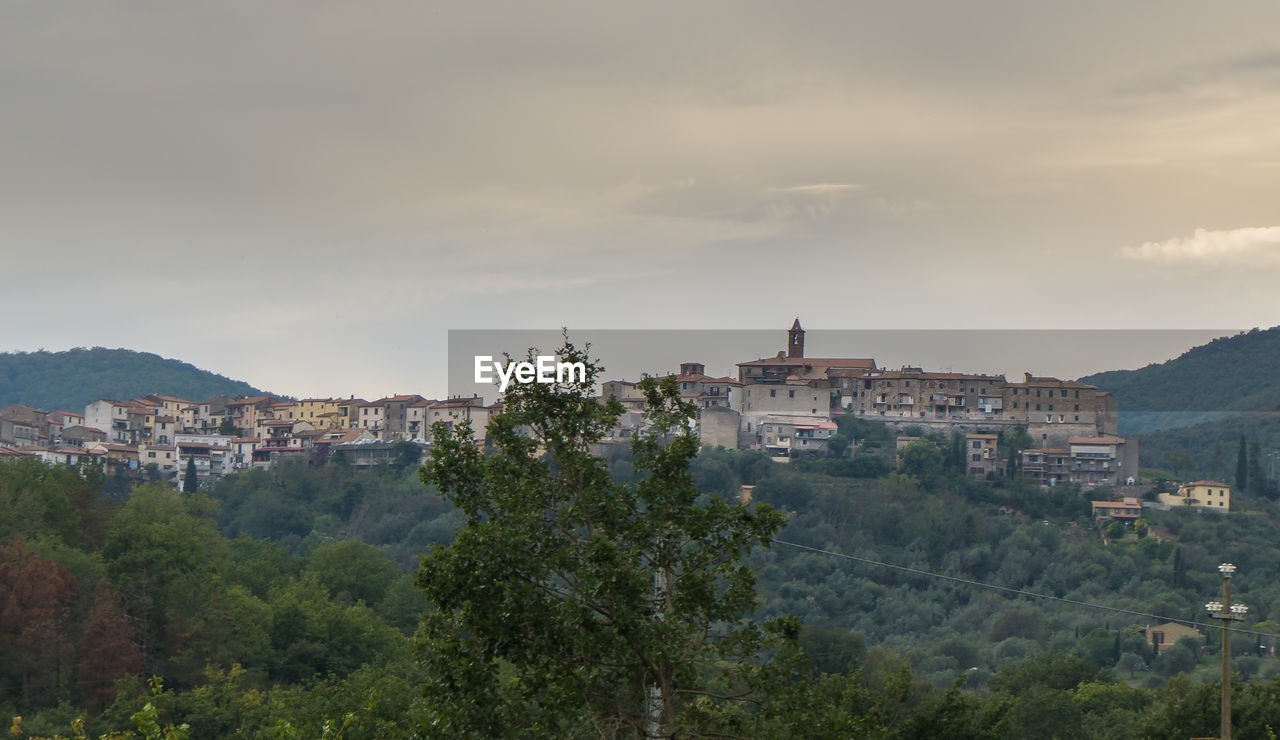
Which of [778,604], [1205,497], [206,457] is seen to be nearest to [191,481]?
[206,457]

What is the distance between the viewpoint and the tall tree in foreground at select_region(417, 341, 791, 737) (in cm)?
791

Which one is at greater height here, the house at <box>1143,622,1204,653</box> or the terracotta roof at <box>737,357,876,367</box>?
the terracotta roof at <box>737,357,876,367</box>

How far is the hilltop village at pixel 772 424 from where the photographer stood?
67.6 metres

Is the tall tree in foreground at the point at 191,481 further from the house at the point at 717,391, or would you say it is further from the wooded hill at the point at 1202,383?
the wooded hill at the point at 1202,383

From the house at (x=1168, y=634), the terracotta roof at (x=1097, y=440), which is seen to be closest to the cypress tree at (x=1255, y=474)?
the terracotta roof at (x=1097, y=440)

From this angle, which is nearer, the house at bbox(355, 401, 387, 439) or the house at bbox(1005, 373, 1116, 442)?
the house at bbox(1005, 373, 1116, 442)

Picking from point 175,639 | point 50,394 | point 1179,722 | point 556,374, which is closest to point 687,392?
point 175,639

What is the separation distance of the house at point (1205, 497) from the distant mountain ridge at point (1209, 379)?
20.4 m

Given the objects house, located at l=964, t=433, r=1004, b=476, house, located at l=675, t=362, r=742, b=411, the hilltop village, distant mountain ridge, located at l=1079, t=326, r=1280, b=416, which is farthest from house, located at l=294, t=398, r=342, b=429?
distant mountain ridge, located at l=1079, t=326, r=1280, b=416

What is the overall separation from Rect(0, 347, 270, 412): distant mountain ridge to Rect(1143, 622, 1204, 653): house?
87.4 m

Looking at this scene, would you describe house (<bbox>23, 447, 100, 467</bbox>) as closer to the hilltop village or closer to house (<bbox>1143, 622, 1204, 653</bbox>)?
the hilltop village

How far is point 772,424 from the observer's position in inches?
2766

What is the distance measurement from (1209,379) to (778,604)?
47245mm

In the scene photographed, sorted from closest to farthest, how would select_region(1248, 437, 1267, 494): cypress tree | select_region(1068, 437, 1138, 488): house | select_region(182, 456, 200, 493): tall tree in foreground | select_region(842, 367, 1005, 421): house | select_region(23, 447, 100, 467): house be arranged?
select_region(1248, 437, 1267, 494): cypress tree
select_region(1068, 437, 1138, 488): house
select_region(182, 456, 200, 493): tall tree in foreground
select_region(842, 367, 1005, 421): house
select_region(23, 447, 100, 467): house
